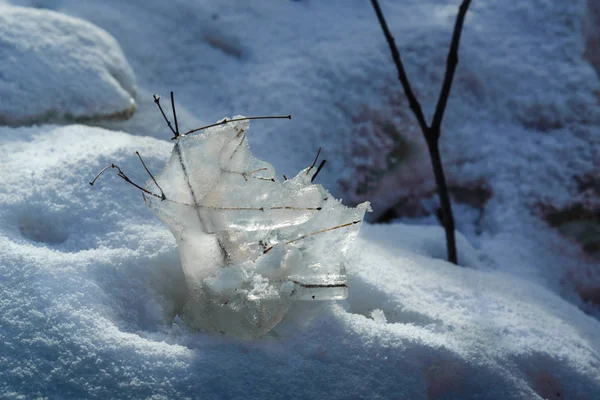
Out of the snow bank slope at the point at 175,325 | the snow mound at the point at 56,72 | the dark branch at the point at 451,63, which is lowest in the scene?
the snow bank slope at the point at 175,325

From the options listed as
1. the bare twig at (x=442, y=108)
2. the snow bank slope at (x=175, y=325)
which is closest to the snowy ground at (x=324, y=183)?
the snow bank slope at (x=175, y=325)

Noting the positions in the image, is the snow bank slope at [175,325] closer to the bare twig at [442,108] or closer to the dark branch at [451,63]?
the bare twig at [442,108]

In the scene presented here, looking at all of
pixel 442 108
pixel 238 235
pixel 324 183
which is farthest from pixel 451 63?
pixel 238 235

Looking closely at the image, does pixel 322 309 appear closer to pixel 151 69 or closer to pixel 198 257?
pixel 198 257

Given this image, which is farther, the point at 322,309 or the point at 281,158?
the point at 281,158

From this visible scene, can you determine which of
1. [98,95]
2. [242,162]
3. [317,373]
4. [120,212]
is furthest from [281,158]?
[317,373]

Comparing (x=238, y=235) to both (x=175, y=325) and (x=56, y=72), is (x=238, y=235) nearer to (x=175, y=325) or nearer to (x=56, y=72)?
(x=175, y=325)
